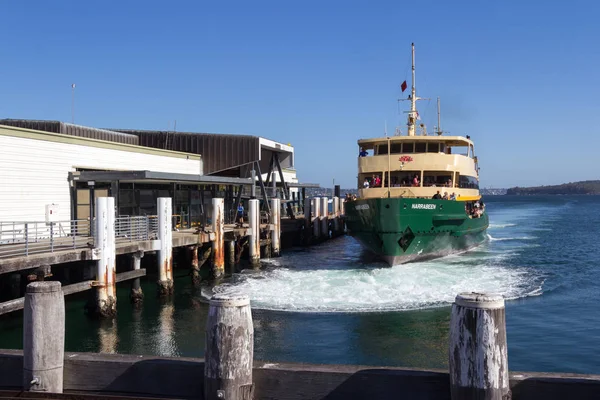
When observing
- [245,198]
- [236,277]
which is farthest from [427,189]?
[245,198]

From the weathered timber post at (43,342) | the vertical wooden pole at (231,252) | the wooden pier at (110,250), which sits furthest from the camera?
the vertical wooden pole at (231,252)

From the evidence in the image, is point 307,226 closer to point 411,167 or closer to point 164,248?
point 411,167

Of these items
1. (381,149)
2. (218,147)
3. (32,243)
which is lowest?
(32,243)

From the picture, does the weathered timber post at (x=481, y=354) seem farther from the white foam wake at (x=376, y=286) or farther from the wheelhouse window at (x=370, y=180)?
the wheelhouse window at (x=370, y=180)

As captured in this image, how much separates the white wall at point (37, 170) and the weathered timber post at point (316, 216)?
1777 cm

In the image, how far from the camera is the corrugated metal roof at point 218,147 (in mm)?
34031

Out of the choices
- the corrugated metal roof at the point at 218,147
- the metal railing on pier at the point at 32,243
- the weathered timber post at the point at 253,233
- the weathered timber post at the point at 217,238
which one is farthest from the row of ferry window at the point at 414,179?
the metal railing on pier at the point at 32,243

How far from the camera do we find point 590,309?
17797mm

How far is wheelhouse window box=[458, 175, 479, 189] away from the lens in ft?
102

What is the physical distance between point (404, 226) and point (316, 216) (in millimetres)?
16553

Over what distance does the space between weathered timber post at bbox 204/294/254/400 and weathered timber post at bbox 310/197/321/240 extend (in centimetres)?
3593

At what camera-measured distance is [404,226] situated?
992 inches

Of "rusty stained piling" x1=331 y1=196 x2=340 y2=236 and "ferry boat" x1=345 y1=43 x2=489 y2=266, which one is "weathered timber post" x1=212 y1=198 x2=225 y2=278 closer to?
"ferry boat" x1=345 y1=43 x2=489 y2=266

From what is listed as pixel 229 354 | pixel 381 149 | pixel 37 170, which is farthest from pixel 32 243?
pixel 381 149
